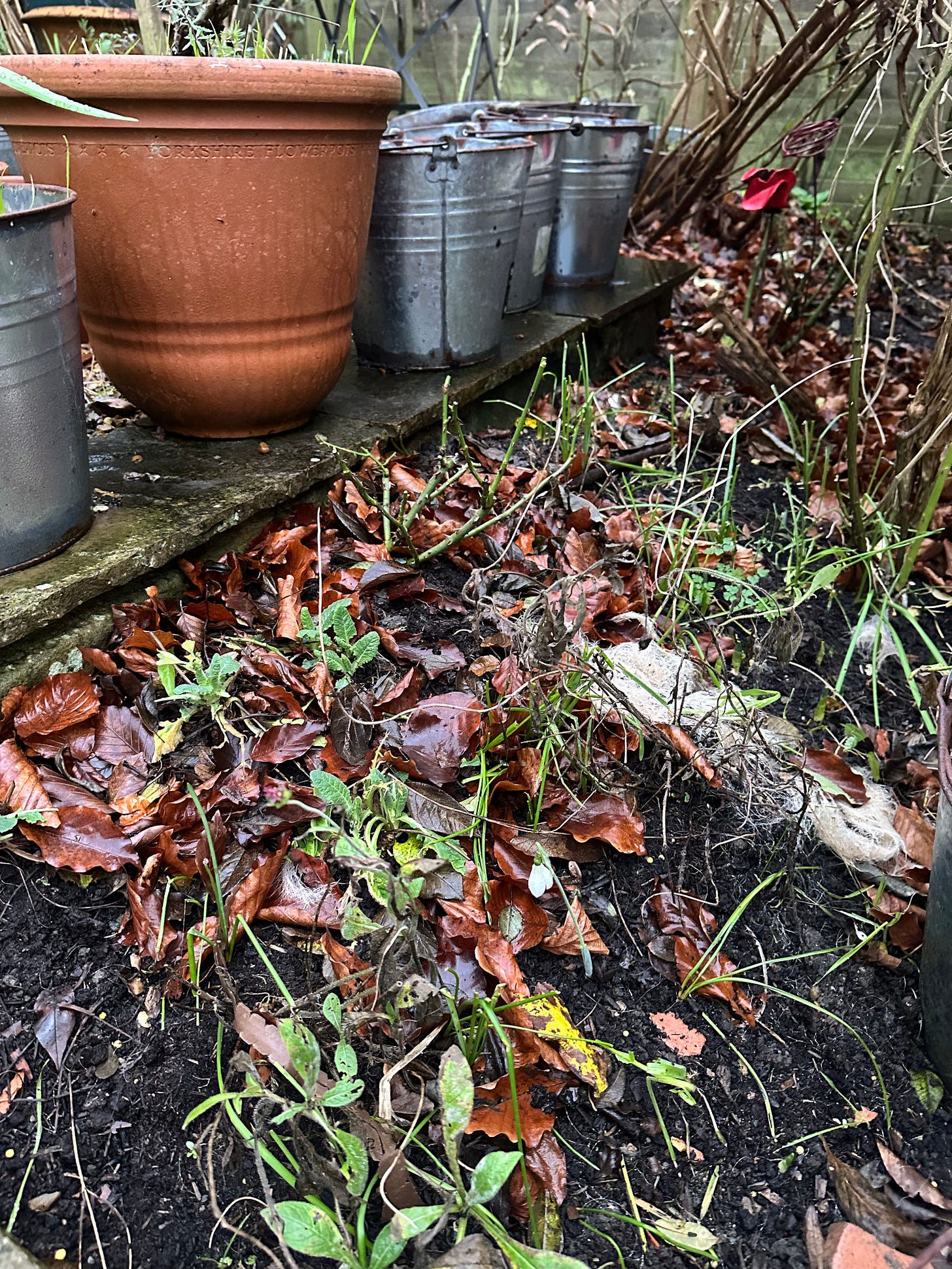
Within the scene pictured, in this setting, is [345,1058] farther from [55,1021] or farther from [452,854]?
[55,1021]

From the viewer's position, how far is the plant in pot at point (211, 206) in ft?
5.42

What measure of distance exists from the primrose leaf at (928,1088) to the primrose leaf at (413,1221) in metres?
0.69

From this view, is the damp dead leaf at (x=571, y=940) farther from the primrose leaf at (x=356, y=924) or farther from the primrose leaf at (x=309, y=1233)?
the primrose leaf at (x=309, y=1233)

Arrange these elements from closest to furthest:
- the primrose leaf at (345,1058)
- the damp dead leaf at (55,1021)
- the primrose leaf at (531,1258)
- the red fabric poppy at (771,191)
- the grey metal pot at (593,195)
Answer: the primrose leaf at (531,1258) → the primrose leaf at (345,1058) → the damp dead leaf at (55,1021) → the red fabric poppy at (771,191) → the grey metal pot at (593,195)

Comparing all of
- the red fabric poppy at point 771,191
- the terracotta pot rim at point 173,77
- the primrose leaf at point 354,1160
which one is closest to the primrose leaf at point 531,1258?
the primrose leaf at point 354,1160

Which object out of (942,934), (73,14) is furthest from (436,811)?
(73,14)

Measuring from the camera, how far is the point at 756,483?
9.03ft

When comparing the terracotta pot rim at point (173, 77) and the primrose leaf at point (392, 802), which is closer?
the primrose leaf at point (392, 802)

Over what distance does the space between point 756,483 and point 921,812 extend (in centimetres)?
134

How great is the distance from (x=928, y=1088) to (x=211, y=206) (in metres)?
1.82

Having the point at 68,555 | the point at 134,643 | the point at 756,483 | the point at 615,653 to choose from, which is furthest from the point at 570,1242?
the point at 756,483

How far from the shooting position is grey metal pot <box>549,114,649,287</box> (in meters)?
3.37

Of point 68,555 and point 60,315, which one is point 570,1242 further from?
point 60,315

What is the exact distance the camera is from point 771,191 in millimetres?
2879
